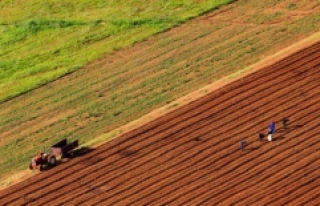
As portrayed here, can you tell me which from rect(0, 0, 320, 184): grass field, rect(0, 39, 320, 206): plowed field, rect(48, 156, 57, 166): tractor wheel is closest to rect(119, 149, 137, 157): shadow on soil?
rect(0, 39, 320, 206): plowed field

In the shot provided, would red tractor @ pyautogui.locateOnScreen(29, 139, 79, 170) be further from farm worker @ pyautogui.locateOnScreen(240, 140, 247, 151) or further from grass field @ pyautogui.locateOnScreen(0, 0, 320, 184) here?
farm worker @ pyautogui.locateOnScreen(240, 140, 247, 151)

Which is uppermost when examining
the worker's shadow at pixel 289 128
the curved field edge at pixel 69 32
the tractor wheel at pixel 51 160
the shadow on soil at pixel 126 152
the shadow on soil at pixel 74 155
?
the curved field edge at pixel 69 32

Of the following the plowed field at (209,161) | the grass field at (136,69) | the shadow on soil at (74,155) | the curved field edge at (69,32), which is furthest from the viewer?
the curved field edge at (69,32)

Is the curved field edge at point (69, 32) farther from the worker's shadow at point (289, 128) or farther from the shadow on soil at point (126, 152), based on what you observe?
the worker's shadow at point (289, 128)

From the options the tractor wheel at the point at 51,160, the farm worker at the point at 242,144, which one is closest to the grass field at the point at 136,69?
the tractor wheel at the point at 51,160

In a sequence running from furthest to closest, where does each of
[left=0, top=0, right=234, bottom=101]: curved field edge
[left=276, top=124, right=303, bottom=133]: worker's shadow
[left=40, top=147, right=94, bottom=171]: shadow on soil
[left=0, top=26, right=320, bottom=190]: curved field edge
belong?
1. [left=0, top=0, right=234, bottom=101]: curved field edge
2. [left=276, top=124, right=303, bottom=133]: worker's shadow
3. [left=40, top=147, right=94, bottom=171]: shadow on soil
4. [left=0, top=26, right=320, bottom=190]: curved field edge
